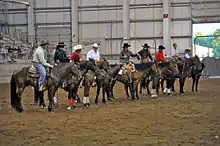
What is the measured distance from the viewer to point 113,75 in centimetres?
1477

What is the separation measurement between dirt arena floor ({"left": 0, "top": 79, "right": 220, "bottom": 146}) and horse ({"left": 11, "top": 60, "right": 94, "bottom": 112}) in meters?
0.49

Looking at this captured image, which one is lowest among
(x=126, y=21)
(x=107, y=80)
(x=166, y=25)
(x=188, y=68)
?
(x=107, y=80)

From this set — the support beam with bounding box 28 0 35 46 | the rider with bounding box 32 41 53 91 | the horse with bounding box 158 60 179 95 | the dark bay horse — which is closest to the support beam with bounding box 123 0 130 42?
the support beam with bounding box 28 0 35 46

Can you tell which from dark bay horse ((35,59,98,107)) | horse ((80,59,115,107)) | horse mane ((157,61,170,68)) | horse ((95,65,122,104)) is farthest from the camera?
horse mane ((157,61,170,68))

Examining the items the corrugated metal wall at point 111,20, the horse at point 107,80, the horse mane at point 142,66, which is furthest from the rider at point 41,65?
the corrugated metal wall at point 111,20

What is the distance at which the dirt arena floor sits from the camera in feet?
24.0

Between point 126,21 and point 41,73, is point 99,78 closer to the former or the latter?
point 41,73

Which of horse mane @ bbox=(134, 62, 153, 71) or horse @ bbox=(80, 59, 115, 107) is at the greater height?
horse mane @ bbox=(134, 62, 153, 71)

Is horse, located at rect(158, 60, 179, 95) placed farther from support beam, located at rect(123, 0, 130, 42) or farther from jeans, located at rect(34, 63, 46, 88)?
support beam, located at rect(123, 0, 130, 42)

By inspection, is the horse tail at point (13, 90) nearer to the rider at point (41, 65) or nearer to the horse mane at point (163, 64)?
the rider at point (41, 65)

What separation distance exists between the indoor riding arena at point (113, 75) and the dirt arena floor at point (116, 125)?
2 cm

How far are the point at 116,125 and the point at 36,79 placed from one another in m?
3.87

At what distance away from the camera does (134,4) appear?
117 ft

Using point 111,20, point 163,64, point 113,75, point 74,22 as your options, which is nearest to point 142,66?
point 163,64
